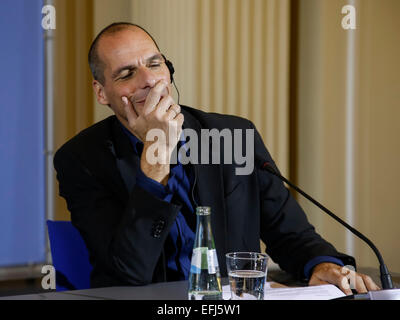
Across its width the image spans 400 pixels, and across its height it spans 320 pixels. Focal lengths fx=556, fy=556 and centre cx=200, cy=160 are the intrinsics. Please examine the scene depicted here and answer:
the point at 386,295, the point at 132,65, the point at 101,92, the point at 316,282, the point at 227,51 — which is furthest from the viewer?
the point at 227,51

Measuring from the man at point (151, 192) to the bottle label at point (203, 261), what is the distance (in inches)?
12.0

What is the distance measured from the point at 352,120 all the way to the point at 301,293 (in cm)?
230

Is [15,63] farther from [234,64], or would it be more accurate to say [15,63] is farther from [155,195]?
[155,195]

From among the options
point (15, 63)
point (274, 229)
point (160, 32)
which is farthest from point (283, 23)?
point (274, 229)

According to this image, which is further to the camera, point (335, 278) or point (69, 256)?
point (69, 256)

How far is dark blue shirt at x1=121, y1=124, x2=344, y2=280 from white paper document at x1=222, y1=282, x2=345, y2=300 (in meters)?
0.21

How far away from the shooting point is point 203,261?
1019 mm

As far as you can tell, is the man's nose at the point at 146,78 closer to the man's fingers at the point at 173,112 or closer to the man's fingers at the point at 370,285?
the man's fingers at the point at 173,112

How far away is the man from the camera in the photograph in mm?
1342

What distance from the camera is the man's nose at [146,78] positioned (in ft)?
5.32

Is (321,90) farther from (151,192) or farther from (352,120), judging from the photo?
(151,192)

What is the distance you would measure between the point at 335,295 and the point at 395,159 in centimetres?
244

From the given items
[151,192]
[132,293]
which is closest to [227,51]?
[151,192]

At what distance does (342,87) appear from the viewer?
3.22 m
